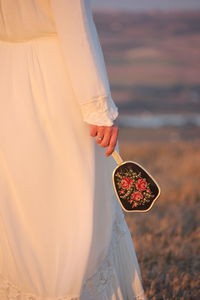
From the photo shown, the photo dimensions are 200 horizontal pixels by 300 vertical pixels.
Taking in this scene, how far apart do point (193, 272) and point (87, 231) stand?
1.40 meters

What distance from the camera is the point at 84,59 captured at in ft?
6.92

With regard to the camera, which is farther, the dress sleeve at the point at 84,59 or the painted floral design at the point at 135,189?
the painted floral design at the point at 135,189

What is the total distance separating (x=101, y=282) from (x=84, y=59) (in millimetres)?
915

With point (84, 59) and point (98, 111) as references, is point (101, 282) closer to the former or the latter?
point (98, 111)

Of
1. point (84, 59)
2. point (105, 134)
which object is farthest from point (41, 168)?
point (84, 59)

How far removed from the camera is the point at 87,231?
2299mm

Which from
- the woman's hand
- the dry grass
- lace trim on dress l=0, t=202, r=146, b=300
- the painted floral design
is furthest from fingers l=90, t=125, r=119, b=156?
the dry grass

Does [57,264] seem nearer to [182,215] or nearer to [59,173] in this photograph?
[59,173]

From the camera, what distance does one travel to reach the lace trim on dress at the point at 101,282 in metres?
2.28

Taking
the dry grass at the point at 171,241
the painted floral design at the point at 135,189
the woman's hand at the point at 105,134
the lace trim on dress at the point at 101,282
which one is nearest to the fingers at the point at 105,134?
the woman's hand at the point at 105,134

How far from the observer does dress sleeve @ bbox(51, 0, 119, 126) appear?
2.10 metres

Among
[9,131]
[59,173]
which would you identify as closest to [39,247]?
[59,173]

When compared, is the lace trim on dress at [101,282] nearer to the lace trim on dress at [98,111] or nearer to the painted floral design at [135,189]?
the painted floral design at [135,189]

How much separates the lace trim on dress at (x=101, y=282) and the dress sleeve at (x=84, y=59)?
1.95 ft
